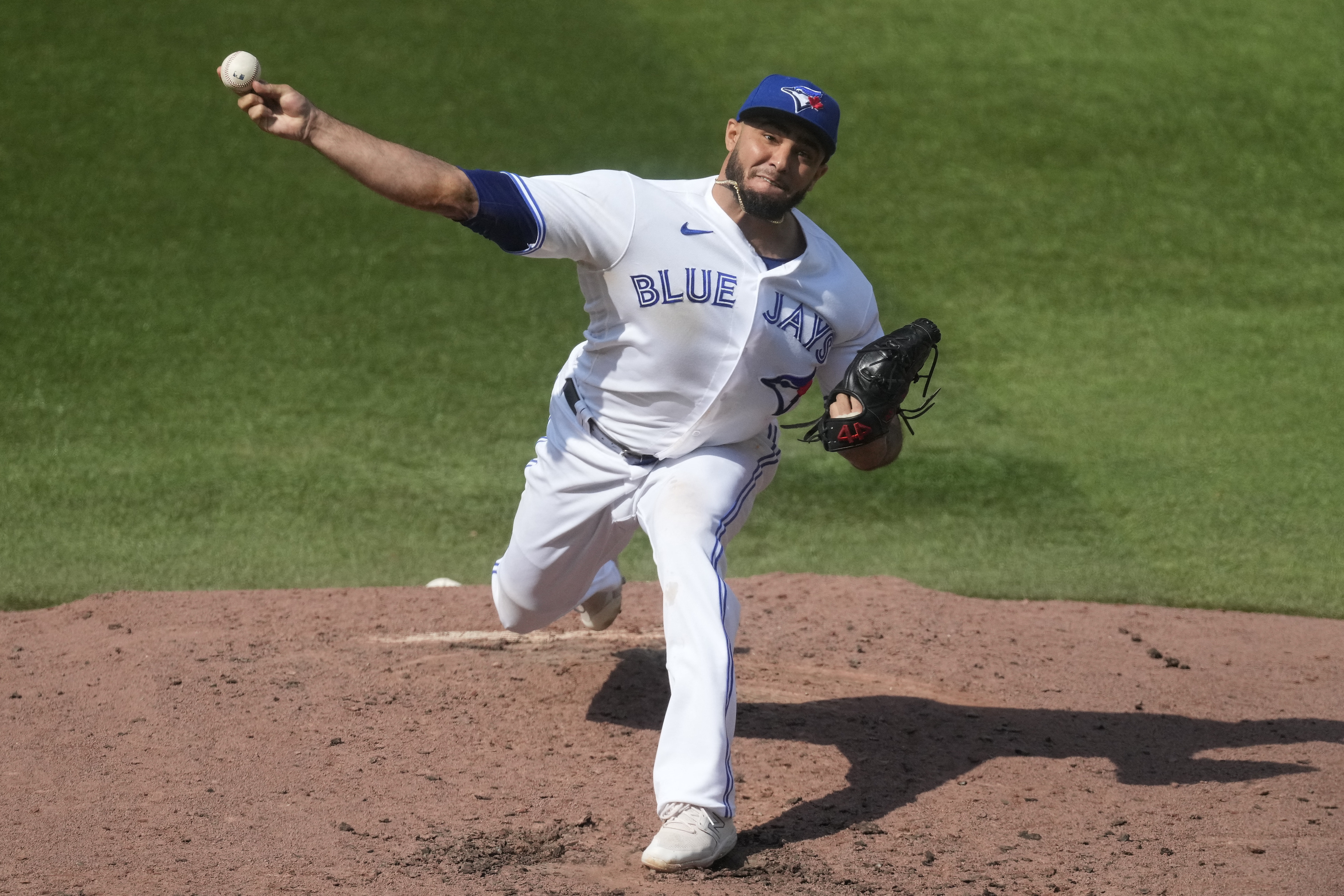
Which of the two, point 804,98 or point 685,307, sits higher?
point 804,98

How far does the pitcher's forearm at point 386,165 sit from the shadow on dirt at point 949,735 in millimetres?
1843

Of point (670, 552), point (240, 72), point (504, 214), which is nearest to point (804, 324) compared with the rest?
point (670, 552)

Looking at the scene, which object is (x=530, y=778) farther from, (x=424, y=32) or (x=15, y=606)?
(x=424, y=32)

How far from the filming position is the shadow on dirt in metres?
4.07

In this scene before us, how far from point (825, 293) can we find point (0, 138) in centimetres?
791

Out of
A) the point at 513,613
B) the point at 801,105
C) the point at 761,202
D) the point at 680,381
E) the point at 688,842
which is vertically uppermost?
the point at 801,105

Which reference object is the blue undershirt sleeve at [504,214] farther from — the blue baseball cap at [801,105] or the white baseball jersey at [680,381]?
the blue baseball cap at [801,105]

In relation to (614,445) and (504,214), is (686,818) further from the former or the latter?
(504,214)

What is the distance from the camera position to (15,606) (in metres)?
5.55

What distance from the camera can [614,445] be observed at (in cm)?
399

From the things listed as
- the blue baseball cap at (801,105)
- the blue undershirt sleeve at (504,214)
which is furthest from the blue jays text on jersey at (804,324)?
the blue undershirt sleeve at (504,214)

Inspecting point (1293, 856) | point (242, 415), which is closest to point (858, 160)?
point (242, 415)

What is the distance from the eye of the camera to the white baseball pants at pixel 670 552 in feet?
11.1

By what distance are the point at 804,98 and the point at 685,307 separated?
2.14ft
